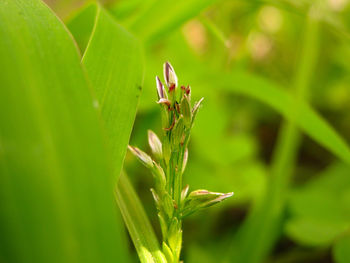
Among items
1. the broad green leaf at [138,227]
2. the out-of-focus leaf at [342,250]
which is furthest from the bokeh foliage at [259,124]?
the broad green leaf at [138,227]

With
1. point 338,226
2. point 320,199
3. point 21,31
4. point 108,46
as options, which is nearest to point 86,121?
point 21,31

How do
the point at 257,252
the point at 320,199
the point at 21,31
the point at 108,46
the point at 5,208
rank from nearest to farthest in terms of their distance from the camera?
the point at 5,208, the point at 21,31, the point at 108,46, the point at 257,252, the point at 320,199

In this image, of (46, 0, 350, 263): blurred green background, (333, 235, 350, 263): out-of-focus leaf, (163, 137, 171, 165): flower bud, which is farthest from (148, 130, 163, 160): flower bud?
(333, 235, 350, 263): out-of-focus leaf

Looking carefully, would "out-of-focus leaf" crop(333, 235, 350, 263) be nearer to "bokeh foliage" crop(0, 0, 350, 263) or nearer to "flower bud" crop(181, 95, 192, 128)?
"bokeh foliage" crop(0, 0, 350, 263)

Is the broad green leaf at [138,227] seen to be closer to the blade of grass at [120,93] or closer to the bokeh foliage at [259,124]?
the blade of grass at [120,93]

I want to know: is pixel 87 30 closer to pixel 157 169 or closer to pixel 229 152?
pixel 157 169

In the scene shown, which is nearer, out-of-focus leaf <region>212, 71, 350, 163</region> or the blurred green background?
out-of-focus leaf <region>212, 71, 350, 163</region>
